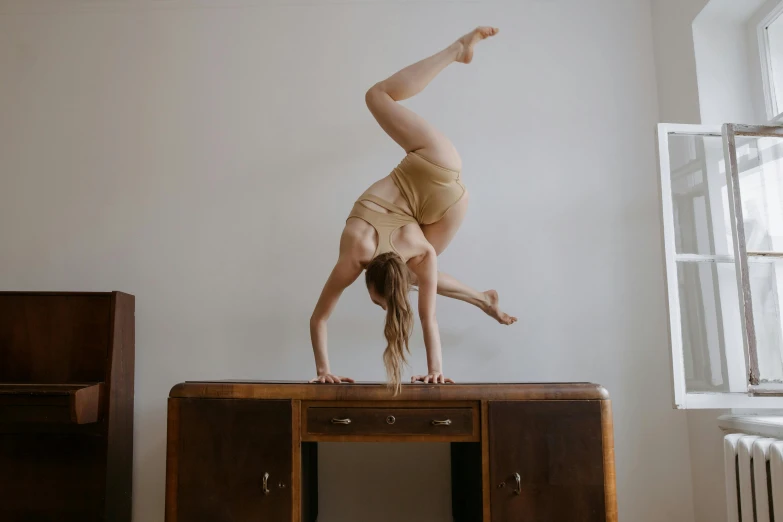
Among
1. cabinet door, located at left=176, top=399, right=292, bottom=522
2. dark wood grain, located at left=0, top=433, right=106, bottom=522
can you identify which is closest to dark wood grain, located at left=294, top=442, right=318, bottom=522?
cabinet door, located at left=176, top=399, right=292, bottom=522

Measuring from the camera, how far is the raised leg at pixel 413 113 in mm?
2586

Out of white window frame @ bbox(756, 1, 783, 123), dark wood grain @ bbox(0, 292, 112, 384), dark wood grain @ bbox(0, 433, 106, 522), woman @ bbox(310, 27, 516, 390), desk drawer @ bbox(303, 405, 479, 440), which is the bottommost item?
dark wood grain @ bbox(0, 433, 106, 522)

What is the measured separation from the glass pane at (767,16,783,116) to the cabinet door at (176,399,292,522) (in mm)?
2498

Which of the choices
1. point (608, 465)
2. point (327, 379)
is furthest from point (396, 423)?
point (608, 465)

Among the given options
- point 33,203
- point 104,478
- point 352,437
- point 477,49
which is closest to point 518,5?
point 477,49

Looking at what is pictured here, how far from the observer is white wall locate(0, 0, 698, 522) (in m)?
3.18

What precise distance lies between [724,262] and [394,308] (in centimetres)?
144

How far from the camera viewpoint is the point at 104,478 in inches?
115

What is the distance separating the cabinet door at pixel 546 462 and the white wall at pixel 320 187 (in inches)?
34.1

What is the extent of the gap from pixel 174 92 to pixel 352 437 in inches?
86.0

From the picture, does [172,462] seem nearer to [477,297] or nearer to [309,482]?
[309,482]

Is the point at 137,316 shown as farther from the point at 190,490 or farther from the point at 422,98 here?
the point at 422,98

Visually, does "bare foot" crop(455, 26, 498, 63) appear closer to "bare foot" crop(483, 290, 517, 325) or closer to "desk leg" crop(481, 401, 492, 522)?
"bare foot" crop(483, 290, 517, 325)

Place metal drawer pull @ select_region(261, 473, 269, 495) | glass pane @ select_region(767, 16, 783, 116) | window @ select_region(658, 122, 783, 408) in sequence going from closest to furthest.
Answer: metal drawer pull @ select_region(261, 473, 269, 495), window @ select_region(658, 122, 783, 408), glass pane @ select_region(767, 16, 783, 116)
